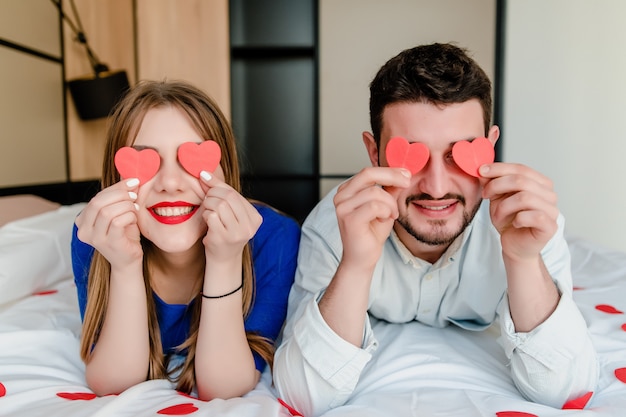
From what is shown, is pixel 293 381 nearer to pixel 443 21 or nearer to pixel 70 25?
pixel 70 25

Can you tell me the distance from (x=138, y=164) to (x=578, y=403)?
2.98 ft

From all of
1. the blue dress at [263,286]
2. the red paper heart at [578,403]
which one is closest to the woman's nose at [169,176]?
the blue dress at [263,286]

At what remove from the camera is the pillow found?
140 centimetres

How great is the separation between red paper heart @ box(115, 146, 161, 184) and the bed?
1.29 ft

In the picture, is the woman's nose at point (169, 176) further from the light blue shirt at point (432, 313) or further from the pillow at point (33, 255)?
the pillow at point (33, 255)

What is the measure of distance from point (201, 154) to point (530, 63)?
3122 millimetres

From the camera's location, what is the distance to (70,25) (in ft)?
8.59

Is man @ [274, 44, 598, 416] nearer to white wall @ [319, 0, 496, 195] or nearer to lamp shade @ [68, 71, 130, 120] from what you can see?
lamp shade @ [68, 71, 130, 120]

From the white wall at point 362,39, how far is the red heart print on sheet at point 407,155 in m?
2.59

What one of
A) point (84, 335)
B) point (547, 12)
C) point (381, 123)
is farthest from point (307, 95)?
point (84, 335)

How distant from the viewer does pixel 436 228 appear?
1062 millimetres

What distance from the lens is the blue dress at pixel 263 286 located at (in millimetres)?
1170

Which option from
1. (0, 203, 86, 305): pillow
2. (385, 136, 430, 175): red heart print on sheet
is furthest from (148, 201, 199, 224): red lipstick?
(0, 203, 86, 305): pillow

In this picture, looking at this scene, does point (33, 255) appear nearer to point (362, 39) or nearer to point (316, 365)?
point (316, 365)
